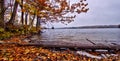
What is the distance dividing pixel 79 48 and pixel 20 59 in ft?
16.2

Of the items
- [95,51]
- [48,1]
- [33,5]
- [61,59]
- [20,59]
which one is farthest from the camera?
[48,1]

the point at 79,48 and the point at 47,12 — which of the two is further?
the point at 47,12

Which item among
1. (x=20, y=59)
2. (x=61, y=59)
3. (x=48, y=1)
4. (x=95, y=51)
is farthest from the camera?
(x=48, y=1)

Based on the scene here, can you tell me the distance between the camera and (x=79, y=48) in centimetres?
1323

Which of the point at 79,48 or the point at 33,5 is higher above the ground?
the point at 33,5

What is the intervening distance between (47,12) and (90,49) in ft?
65.5

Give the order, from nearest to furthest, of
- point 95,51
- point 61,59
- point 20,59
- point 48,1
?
point 20,59 < point 61,59 < point 95,51 < point 48,1

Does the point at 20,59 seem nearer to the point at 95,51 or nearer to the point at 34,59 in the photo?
the point at 34,59

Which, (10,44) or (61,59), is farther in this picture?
(10,44)

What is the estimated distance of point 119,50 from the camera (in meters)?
13.4

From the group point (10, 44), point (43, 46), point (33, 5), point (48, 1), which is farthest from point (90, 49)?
point (48, 1)

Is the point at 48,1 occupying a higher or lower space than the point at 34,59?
higher

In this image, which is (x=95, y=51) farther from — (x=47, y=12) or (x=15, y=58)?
(x=47, y=12)

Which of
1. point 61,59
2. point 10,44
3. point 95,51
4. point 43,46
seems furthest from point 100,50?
point 10,44
